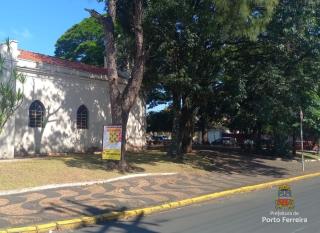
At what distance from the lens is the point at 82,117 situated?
92.9 feet

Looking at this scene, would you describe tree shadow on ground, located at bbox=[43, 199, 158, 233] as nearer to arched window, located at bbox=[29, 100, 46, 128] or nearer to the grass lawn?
the grass lawn

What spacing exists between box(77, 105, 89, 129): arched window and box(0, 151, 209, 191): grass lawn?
6.96 m

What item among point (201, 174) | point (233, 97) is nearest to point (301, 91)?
point (233, 97)

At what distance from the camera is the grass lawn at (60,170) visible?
1504cm

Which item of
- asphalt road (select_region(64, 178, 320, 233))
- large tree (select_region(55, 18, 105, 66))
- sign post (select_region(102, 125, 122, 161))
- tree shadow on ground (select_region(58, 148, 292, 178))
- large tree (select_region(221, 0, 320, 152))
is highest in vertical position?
large tree (select_region(55, 18, 105, 66))

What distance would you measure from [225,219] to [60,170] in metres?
7.92

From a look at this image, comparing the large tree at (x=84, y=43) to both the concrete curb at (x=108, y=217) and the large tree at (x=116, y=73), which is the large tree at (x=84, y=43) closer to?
the large tree at (x=116, y=73)

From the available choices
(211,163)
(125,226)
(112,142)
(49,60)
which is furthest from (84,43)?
(125,226)

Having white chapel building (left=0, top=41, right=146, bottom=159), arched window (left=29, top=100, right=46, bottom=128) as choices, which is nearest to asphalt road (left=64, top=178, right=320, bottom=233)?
white chapel building (left=0, top=41, right=146, bottom=159)

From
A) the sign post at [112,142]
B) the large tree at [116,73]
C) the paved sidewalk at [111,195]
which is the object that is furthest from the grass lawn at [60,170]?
the large tree at [116,73]

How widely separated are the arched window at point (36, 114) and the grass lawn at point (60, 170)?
574 centimetres

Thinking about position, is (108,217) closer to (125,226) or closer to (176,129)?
(125,226)

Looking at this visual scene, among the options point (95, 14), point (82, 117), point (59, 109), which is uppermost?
point (95, 14)

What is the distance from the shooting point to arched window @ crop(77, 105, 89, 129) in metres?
28.0
